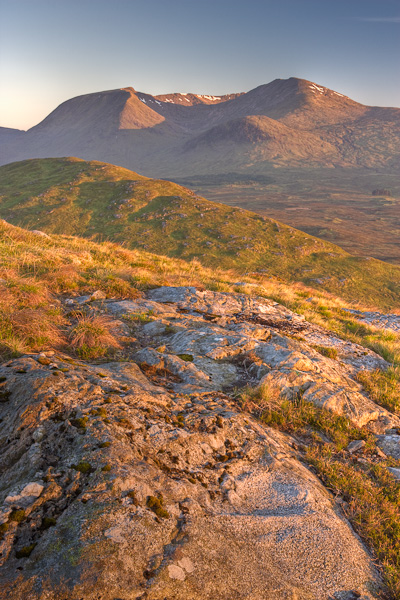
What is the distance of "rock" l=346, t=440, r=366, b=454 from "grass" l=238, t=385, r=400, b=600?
0.06 meters

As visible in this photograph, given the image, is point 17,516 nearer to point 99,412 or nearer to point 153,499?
point 153,499

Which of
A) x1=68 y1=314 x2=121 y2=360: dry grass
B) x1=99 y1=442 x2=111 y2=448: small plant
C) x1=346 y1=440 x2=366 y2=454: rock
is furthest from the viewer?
x1=68 y1=314 x2=121 y2=360: dry grass

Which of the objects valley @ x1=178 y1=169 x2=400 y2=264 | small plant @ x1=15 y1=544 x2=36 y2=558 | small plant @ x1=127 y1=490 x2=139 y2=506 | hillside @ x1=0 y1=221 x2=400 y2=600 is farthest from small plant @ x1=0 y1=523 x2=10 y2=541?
valley @ x1=178 y1=169 x2=400 y2=264

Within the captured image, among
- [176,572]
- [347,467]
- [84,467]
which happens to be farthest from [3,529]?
[347,467]

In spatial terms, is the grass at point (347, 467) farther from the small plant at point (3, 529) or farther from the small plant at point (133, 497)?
the small plant at point (3, 529)

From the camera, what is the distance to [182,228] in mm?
63875

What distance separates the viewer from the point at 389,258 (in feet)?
285

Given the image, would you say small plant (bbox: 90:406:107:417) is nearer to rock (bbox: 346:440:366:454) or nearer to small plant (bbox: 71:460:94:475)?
small plant (bbox: 71:460:94:475)

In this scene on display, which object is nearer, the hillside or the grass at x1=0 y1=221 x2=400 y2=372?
the hillside

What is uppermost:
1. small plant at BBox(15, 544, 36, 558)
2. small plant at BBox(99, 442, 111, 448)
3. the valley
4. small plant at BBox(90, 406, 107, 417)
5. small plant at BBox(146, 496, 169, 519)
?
small plant at BBox(90, 406, 107, 417)

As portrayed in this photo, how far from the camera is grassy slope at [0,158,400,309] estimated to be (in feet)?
180

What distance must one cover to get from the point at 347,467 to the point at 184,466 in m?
2.48

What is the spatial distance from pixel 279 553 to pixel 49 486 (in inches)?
84.2

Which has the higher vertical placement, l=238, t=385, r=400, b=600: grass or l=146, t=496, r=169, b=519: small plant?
l=146, t=496, r=169, b=519: small plant
